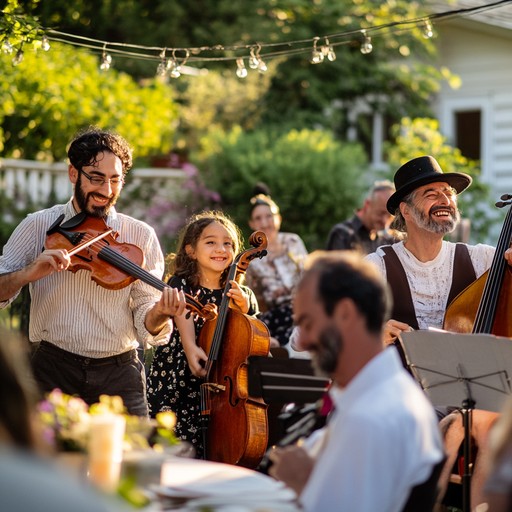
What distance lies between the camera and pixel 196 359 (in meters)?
5.99

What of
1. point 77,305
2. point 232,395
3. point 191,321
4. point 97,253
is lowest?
point 232,395

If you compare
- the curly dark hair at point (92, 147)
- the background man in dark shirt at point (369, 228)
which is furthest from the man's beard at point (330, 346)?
the background man in dark shirt at point (369, 228)

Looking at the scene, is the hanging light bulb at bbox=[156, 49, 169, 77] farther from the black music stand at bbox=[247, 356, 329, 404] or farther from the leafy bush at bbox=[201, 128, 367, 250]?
the leafy bush at bbox=[201, 128, 367, 250]

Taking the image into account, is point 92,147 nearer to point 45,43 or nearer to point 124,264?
point 124,264

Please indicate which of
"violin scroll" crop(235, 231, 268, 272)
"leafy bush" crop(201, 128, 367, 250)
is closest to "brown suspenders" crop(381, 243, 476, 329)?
"violin scroll" crop(235, 231, 268, 272)

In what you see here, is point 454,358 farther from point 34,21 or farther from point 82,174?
point 34,21

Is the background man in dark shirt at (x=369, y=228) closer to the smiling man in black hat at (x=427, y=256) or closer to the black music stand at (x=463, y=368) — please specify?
the smiling man in black hat at (x=427, y=256)

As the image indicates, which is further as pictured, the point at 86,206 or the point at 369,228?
the point at 369,228

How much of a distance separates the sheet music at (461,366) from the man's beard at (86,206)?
1634mm

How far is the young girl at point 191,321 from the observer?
617 centimetres

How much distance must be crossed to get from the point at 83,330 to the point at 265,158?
9.60 metres

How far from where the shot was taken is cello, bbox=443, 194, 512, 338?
17.9 feet

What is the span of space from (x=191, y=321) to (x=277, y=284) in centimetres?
268

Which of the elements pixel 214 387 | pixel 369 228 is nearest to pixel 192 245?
pixel 214 387
